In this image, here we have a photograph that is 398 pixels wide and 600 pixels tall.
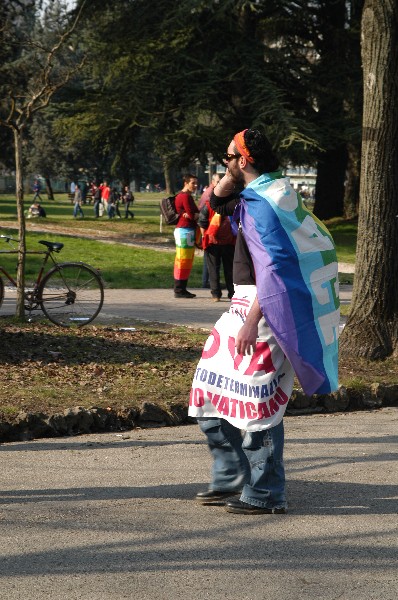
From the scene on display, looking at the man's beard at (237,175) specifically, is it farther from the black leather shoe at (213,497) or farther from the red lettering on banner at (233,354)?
the black leather shoe at (213,497)

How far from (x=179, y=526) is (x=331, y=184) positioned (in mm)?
36552

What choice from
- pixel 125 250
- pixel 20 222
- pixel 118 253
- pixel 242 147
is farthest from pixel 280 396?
pixel 125 250

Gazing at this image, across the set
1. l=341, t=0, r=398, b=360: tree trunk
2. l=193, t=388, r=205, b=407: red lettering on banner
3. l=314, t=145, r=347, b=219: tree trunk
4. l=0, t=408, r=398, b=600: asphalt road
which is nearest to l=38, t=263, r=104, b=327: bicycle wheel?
l=341, t=0, r=398, b=360: tree trunk

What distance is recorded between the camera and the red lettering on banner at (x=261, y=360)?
5.50 m

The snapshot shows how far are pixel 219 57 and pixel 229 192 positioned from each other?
29267mm

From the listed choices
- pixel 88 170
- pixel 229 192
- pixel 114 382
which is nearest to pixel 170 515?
pixel 229 192

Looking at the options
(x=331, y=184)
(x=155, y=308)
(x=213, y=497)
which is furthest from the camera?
(x=331, y=184)

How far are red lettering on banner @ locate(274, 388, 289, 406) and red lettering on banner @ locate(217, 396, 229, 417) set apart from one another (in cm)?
24

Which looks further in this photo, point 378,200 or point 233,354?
point 378,200

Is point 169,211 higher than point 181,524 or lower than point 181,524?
higher

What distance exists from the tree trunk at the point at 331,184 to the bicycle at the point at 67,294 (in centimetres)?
2719

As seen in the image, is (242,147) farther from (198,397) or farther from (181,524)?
(181,524)

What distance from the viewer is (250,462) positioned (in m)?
5.68

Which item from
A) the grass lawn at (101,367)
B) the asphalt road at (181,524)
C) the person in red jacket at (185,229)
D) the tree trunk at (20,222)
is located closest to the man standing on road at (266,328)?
the asphalt road at (181,524)
